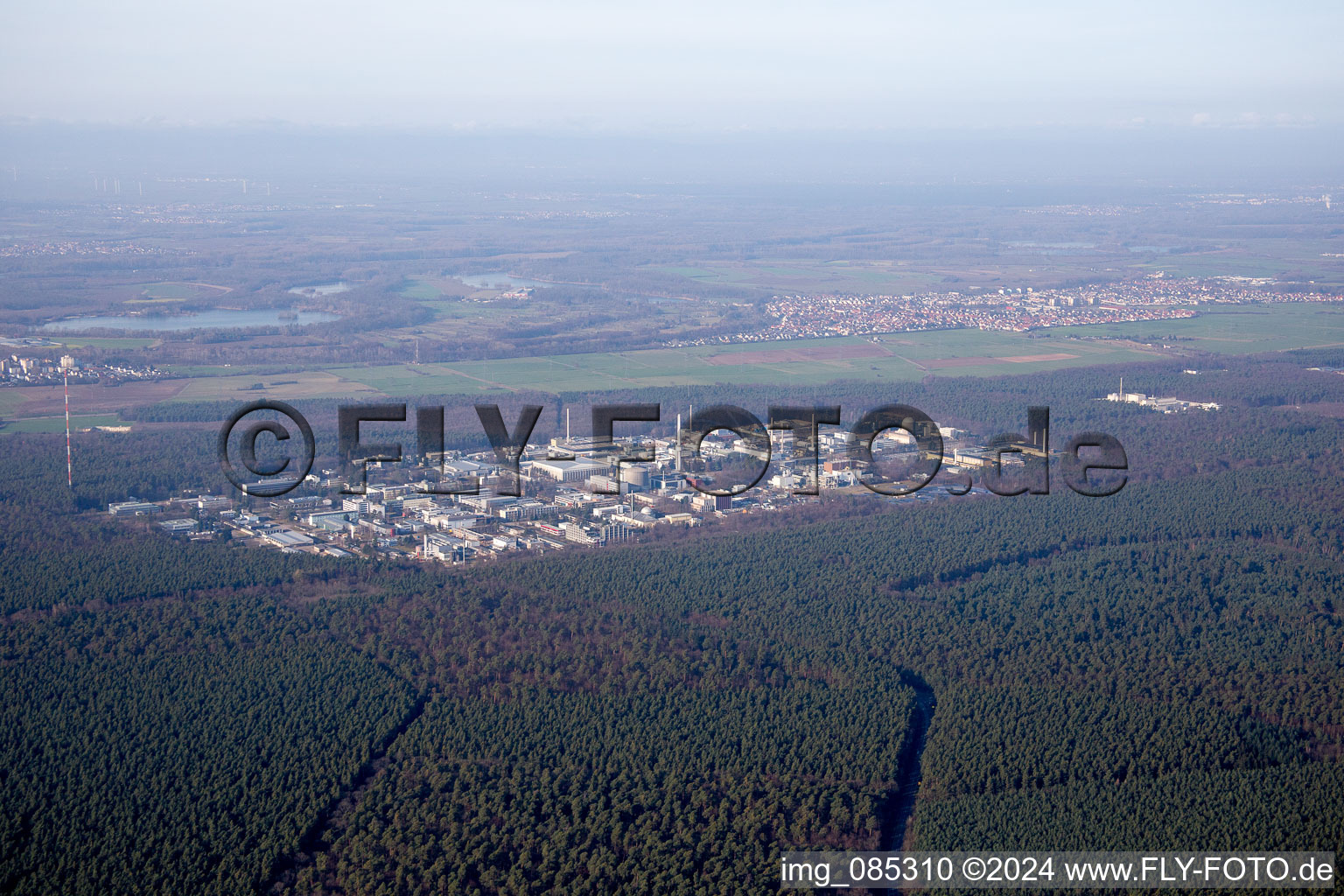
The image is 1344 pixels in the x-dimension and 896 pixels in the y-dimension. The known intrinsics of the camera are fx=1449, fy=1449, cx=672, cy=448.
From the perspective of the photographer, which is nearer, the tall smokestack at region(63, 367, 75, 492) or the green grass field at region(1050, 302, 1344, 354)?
the tall smokestack at region(63, 367, 75, 492)

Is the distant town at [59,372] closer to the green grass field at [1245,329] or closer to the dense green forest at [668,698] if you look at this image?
the dense green forest at [668,698]

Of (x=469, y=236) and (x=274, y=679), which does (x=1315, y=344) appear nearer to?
(x=274, y=679)

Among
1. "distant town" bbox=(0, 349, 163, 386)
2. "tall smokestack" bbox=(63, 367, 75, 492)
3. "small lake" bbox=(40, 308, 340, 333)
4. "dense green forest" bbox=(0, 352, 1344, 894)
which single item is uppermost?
"small lake" bbox=(40, 308, 340, 333)

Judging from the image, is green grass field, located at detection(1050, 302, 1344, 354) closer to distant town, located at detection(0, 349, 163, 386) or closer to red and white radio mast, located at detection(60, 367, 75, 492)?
distant town, located at detection(0, 349, 163, 386)

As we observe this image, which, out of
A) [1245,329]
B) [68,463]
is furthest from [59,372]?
[1245,329]

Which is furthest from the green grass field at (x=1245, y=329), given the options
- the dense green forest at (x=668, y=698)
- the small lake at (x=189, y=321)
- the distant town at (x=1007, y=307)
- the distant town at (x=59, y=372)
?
the distant town at (x=59, y=372)

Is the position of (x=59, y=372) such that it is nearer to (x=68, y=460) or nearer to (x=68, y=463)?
(x=68, y=460)

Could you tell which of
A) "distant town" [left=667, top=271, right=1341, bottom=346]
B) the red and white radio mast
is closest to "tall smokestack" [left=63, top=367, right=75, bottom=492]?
the red and white radio mast
